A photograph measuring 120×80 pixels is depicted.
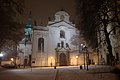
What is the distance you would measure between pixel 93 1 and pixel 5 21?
480 inches

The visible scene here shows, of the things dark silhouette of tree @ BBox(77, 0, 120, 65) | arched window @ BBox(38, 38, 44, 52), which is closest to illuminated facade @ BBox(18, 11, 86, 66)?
arched window @ BBox(38, 38, 44, 52)

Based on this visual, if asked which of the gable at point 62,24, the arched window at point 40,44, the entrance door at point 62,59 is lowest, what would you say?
the entrance door at point 62,59

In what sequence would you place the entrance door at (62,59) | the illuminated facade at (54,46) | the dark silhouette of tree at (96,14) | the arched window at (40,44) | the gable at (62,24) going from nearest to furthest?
the dark silhouette of tree at (96,14) < the illuminated facade at (54,46) < the arched window at (40,44) < the entrance door at (62,59) < the gable at (62,24)

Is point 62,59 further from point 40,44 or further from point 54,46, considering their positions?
point 40,44

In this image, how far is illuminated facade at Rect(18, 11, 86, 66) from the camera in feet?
187

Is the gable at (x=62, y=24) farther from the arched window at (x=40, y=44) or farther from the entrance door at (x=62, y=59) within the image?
the entrance door at (x=62, y=59)

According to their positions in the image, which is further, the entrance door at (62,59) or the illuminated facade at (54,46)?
the entrance door at (62,59)

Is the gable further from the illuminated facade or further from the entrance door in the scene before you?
the entrance door

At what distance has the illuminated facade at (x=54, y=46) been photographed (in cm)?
5711

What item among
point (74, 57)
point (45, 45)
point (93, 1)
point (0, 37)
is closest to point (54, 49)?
point (45, 45)

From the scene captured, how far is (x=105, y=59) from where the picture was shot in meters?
47.3

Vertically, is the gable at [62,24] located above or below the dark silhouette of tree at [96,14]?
above

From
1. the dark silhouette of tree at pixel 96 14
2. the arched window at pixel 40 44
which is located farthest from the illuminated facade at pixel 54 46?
the dark silhouette of tree at pixel 96 14

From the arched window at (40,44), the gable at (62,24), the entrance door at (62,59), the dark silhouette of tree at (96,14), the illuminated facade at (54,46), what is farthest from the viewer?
the gable at (62,24)
